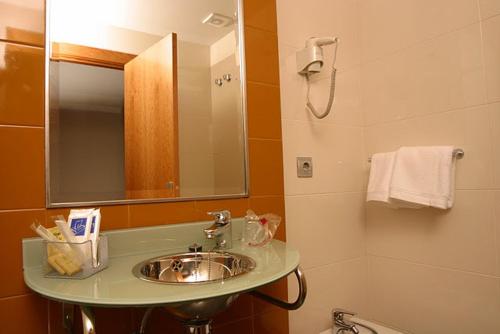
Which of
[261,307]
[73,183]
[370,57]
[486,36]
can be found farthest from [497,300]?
[73,183]

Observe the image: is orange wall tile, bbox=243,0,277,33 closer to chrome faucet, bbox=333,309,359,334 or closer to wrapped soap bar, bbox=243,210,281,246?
wrapped soap bar, bbox=243,210,281,246

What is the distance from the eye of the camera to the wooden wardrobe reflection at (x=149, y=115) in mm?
1033

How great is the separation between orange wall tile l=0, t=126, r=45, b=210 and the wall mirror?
2 cm

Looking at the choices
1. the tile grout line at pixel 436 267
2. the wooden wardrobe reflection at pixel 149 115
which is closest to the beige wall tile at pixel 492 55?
the tile grout line at pixel 436 267

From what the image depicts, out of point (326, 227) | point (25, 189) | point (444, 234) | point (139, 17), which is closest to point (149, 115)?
point (139, 17)

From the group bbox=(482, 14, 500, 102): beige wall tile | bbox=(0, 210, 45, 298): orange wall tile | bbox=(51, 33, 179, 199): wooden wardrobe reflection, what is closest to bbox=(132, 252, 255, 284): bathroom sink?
bbox=(51, 33, 179, 199): wooden wardrobe reflection

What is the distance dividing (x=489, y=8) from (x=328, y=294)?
128cm

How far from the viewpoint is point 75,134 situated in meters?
0.97

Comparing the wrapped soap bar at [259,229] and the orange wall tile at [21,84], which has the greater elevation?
the orange wall tile at [21,84]

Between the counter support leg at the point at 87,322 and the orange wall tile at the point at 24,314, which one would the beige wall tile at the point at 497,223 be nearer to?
the counter support leg at the point at 87,322

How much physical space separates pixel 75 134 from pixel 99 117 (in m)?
0.10

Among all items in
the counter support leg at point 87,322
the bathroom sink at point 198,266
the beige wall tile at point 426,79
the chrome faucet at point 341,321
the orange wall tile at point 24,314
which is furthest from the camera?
the chrome faucet at point 341,321

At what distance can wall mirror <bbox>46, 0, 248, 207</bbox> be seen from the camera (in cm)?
93

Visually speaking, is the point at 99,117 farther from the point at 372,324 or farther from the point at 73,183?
the point at 372,324
